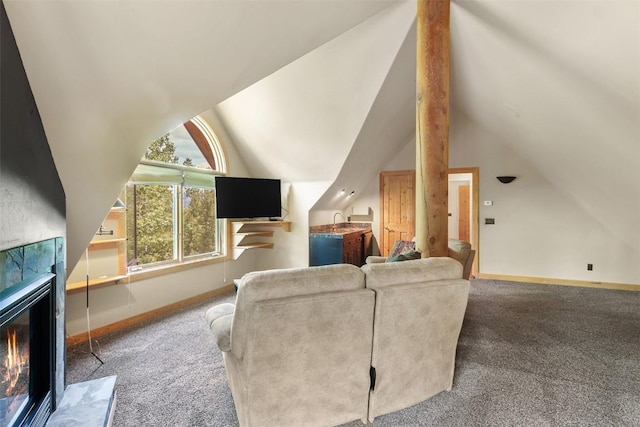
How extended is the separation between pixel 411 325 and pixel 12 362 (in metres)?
2.01

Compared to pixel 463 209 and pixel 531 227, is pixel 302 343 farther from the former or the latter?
pixel 463 209

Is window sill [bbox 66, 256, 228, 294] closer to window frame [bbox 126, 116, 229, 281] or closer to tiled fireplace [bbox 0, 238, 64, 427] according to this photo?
window frame [bbox 126, 116, 229, 281]

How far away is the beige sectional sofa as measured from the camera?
1.48 meters

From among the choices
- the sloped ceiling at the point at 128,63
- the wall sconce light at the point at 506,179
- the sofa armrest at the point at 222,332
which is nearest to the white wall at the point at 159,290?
the sloped ceiling at the point at 128,63

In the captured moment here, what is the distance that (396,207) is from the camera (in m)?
6.09

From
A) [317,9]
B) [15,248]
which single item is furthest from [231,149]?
[15,248]

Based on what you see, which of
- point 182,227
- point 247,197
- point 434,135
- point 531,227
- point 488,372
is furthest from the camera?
point 531,227

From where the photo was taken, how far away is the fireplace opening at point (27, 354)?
1.35 meters

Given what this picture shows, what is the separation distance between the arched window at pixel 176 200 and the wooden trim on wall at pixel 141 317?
1.73ft

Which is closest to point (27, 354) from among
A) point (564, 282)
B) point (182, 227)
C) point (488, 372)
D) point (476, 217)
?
point (182, 227)

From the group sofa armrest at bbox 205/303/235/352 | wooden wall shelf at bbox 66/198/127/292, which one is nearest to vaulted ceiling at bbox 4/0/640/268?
wooden wall shelf at bbox 66/198/127/292

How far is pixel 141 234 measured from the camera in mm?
3627

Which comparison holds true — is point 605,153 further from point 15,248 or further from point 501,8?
point 15,248

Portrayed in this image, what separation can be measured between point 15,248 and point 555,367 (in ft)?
11.5
